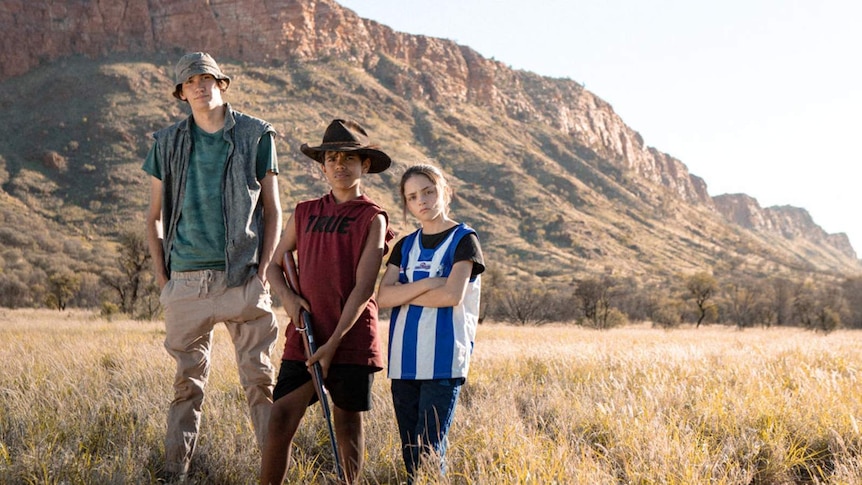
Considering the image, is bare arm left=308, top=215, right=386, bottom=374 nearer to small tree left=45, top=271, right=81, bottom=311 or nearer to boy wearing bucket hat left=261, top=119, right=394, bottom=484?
boy wearing bucket hat left=261, top=119, right=394, bottom=484

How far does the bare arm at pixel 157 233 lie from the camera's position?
11.3ft

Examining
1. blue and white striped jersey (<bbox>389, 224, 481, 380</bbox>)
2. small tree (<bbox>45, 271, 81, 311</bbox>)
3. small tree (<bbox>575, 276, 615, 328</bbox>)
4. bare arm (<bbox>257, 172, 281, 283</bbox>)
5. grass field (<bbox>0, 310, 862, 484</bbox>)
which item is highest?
bare arm (<bbox>257, 172, 281, 283</bbox>)

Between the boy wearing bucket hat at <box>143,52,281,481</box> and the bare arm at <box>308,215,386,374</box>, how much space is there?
641 mm

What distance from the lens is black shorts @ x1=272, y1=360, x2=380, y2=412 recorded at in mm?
2895

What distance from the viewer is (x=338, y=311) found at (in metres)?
2.94

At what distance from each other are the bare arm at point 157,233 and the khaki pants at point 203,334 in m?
0.09

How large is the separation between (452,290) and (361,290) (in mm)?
424

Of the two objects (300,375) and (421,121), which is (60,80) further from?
(300,375)

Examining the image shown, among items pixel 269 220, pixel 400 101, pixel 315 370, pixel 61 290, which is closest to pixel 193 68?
pixel 269 220

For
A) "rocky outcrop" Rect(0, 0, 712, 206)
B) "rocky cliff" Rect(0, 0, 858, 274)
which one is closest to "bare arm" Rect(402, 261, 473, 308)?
"rocky cliff" Rect(0, 0, 858, 274)

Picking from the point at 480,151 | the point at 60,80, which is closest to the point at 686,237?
the point at 480,151

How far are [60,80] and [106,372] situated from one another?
9342cm

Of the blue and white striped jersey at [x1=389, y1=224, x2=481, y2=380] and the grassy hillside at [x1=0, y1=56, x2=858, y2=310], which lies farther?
the grassy hillside at [x1=0, y1=56, x2=858, y2=310]

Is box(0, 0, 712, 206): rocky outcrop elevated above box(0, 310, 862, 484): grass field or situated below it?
above
